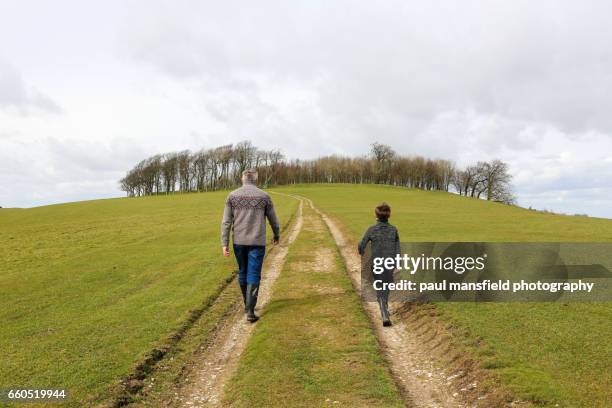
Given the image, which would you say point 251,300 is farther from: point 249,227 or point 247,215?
point 247,215

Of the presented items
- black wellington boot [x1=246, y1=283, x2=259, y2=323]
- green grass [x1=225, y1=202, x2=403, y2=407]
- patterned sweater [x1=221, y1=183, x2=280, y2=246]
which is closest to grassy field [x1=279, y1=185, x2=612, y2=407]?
green grass [x1=225, y1=202, x2=403, y2=407]

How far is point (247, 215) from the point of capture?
10.8m

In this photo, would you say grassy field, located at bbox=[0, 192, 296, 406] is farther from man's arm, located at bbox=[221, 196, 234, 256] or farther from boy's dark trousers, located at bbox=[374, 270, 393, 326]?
boy's dark trousers, located at bbox=[374, 270, 393, 326]

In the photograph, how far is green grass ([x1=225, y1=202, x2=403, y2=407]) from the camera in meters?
6.91

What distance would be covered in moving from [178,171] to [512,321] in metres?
159

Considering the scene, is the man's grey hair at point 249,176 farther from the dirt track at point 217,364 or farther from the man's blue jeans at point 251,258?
the dirt track at point 217,364

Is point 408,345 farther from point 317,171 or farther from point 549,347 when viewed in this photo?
point 317,171

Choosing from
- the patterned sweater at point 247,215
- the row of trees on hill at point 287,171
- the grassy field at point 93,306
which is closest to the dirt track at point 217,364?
the grassy field at point 93,306

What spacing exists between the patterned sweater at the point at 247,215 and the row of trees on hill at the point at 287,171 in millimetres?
145601

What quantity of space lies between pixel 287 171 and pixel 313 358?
16352 cm

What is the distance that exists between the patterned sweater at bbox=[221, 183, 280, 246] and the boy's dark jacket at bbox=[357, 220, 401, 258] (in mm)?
2452

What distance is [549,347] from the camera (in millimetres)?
8883

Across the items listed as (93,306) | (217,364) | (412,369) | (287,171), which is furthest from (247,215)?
(287,171)

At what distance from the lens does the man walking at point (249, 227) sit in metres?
10.8
